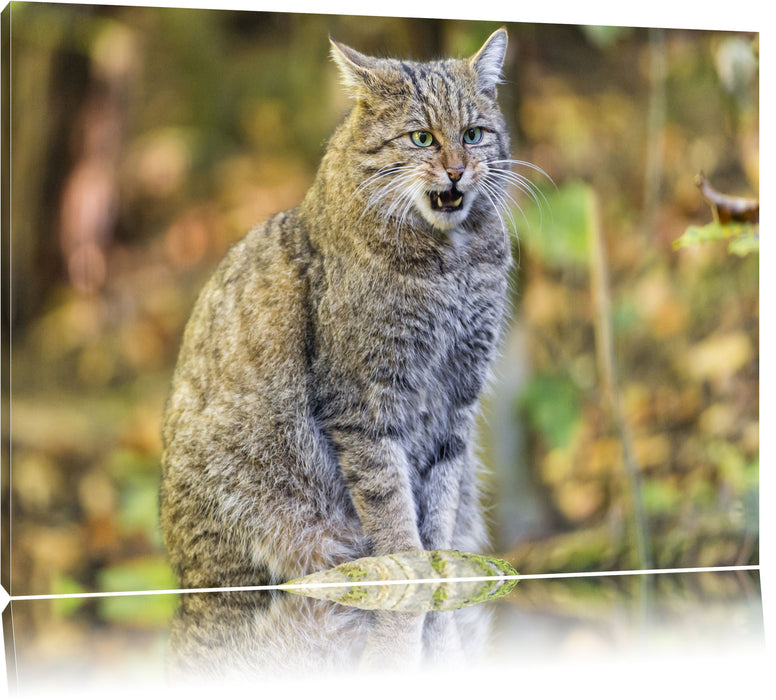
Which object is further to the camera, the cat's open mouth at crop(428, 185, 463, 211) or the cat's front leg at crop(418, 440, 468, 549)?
the cat's front leg at crop(418, 440, 468, 549)

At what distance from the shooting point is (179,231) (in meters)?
3.76

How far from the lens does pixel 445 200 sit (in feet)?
11.1

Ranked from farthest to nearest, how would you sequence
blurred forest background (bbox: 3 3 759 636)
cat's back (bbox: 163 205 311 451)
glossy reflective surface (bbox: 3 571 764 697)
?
blurred forest background (bbox: 3 3 759 636), cat's back (bbox: 163 205 311 451), glossy reflective surface (bbox: 3 571 764 697)

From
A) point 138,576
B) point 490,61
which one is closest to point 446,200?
point 490,61

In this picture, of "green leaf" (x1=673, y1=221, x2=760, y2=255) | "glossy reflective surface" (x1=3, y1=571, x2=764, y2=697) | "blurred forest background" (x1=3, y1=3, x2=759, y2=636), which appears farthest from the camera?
"green leaf" (x1=673, y1=221, x2=760, y2=255)

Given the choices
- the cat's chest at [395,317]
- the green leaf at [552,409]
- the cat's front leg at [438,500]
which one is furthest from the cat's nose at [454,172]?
the green leaf at [552,409]

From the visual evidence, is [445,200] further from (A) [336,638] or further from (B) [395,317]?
(A) [336,638]

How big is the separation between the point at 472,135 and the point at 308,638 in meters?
1.61

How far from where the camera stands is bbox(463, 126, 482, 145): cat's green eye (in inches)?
134

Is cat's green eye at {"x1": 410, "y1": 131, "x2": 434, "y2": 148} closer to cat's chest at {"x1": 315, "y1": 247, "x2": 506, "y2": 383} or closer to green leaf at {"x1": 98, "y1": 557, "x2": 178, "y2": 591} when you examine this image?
cat's chest at {"x1": 315, "y1": 247, "x2": 506, "y2": 383}

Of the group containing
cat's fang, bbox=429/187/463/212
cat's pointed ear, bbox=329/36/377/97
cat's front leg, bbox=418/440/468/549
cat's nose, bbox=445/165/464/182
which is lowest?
cat's front leg, bbox=418/440/468/549

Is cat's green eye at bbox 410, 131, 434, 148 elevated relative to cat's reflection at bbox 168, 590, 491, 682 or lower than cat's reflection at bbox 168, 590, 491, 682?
elevated

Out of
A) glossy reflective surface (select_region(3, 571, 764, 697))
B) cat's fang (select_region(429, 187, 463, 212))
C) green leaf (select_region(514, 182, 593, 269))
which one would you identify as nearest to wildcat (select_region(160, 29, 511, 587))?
cat's fang (select_region(429, 187, 463, 212))

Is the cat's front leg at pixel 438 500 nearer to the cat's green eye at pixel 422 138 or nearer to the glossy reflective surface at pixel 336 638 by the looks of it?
the glossy reflective surface at pixel 336 638
